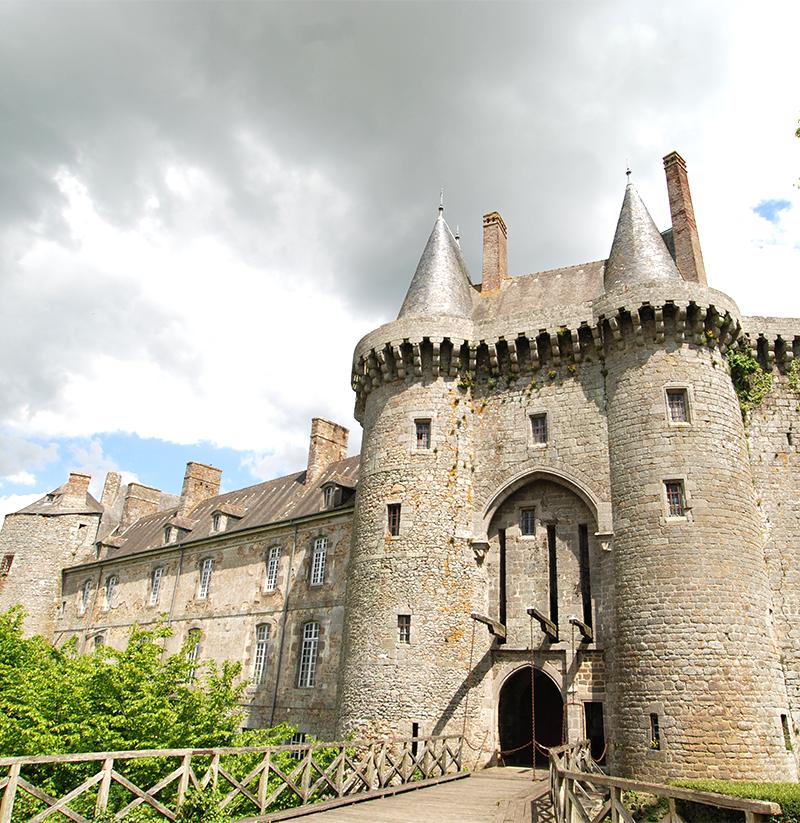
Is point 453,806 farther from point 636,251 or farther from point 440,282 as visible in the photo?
point 440,282

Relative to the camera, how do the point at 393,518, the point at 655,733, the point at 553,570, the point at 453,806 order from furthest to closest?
the point at 393,518 → the point at 553,570 → the point at 655,733 → the point at 453,806

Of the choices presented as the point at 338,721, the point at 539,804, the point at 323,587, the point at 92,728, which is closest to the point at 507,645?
the point at 338,721

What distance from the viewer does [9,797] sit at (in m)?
7.27

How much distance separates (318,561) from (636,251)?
1417cm

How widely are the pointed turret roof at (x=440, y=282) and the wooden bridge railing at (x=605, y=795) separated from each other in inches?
482

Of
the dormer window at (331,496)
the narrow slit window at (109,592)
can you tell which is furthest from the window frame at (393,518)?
the narrow slit window at (109,592)

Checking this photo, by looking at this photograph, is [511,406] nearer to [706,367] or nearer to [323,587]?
[706,367]

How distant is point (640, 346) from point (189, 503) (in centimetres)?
2449

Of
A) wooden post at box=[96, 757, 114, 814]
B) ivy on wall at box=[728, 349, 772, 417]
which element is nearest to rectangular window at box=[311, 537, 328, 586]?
ivy on wall at box=[728, 349, 772, 417]

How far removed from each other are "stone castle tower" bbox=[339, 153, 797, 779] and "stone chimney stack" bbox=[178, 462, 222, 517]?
16604mm

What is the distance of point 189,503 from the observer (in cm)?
3528

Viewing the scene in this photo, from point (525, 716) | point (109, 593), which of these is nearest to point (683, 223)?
point (525, 716)

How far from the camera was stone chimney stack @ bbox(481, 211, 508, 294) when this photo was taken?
76.7 ft

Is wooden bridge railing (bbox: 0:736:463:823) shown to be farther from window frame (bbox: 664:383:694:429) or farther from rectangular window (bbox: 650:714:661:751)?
window frame (bbox: 664:383:694:429)
